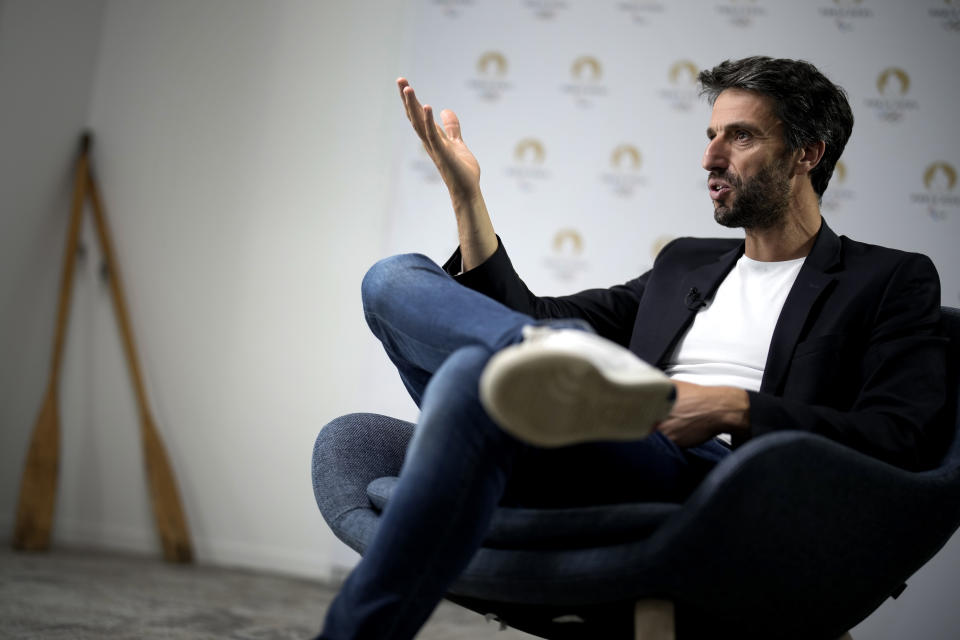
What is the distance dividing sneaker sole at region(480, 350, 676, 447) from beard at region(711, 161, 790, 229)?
0.94 meters

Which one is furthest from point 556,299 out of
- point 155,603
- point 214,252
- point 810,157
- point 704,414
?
point 214,252

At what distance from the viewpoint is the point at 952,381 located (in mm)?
1300

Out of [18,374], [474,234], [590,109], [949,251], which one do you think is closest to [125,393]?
[18,374]

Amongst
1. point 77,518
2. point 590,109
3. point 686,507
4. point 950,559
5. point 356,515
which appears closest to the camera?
point 686,507

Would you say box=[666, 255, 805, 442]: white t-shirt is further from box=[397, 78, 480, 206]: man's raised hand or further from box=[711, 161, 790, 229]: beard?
box=[397, 78, 480, 206]: man's raised hand

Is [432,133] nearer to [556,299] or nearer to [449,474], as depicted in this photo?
[556,299]

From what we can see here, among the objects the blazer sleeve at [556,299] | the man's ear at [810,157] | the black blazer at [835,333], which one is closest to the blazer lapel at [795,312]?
the black blazer at [835,333]

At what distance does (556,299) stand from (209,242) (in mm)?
2123

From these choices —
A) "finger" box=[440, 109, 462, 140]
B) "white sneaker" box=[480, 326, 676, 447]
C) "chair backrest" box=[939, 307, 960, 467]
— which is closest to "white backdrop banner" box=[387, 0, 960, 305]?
"finger" box=[440, 109, 462, 140]

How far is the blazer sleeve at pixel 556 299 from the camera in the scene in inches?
58.7

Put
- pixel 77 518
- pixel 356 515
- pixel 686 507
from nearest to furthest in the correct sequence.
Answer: pixel 686 507, pixel 356 515, pixel 77 518

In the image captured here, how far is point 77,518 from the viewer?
3342 millimetres

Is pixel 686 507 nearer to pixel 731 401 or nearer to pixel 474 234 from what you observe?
pixel 731 401

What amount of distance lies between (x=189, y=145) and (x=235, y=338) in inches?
33.1
